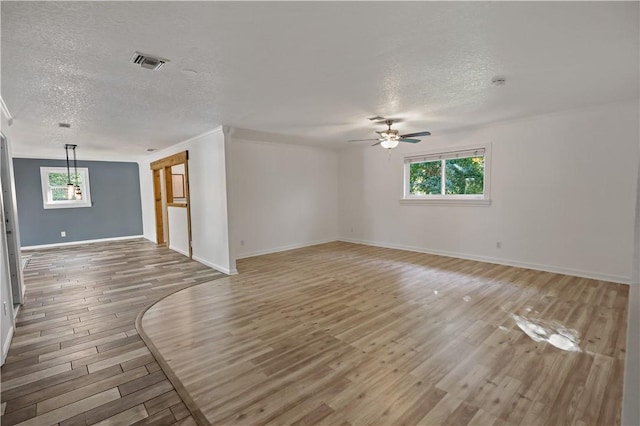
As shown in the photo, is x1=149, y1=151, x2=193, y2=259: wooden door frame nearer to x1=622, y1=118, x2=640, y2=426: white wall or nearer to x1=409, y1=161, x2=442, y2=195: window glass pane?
x1=409, y1=161, x2=442, y2=195: window glass pane

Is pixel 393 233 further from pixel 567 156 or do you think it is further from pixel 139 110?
pixel 139 110

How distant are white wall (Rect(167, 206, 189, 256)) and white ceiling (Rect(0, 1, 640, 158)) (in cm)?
264

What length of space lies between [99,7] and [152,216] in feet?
25.1

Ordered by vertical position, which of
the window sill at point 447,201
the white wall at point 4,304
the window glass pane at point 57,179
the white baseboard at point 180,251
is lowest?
the white baseboard at point 180,251

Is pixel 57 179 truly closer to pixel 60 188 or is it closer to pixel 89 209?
pixel 60 188

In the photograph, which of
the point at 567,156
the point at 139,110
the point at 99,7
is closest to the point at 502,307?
the point at 567,156

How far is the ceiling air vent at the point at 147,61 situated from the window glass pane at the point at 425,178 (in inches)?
209

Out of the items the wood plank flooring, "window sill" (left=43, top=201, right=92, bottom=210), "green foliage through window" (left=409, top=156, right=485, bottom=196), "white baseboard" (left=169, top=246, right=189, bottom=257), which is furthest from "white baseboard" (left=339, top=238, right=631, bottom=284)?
"window sill" (left=43, top=201, right=92, bottom=210)

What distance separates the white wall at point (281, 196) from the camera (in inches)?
249

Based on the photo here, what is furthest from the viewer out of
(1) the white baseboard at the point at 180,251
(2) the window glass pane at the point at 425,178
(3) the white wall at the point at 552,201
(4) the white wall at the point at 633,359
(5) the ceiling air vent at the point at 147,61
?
(1) the white baseboard at the point at 180,251

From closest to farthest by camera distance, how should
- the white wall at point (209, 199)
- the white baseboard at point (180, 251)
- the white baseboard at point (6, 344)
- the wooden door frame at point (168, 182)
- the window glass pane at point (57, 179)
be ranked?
the white baseboard at point (6, 344)
the white wall at point (209, 199)
the wooden door frame at point (168, 182)
the white baseboard at point (180, 251)
the window glass pane at point (57, 179)

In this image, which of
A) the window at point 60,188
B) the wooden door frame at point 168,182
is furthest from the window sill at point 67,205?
the wooden door frame at point 168,182

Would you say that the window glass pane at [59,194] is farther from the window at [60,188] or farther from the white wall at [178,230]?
the white wall at [178,230]

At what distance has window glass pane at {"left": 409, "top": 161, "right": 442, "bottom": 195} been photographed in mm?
6215
